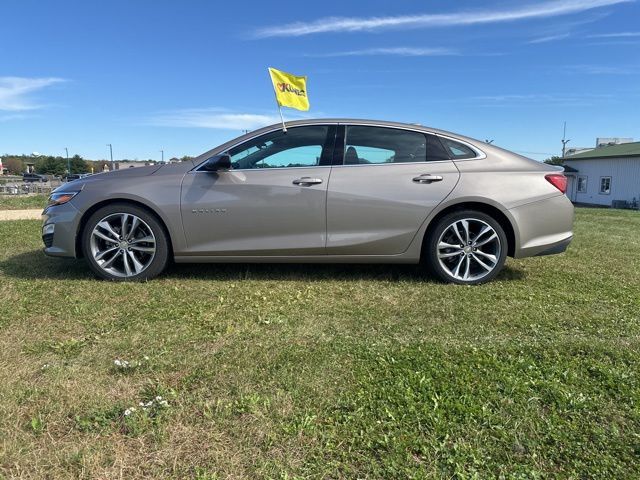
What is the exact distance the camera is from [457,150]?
4531mm

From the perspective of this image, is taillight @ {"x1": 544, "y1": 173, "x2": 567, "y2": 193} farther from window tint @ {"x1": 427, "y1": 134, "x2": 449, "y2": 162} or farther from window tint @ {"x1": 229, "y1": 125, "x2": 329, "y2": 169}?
window tint @ {"x1": 229, "y1": 125, "x2": 329, "y2": 169}

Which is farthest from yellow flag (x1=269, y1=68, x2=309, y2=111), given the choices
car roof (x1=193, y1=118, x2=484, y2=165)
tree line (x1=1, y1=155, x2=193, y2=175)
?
tree line (x1=1, y1=155, x2=193, y2=175)

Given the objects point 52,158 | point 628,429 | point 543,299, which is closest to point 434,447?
point 628,429

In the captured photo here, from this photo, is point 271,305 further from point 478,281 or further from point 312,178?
point 478,281

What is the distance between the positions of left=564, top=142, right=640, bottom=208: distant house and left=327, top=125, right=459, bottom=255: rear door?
3229cm

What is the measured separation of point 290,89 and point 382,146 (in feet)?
5.61

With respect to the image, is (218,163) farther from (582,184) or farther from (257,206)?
(582,184)

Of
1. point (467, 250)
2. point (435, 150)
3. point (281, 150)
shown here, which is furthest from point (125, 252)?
point (467, 250)

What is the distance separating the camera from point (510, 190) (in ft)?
14.4

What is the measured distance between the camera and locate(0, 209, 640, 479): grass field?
1.97m

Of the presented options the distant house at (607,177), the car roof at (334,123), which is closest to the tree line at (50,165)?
the distant house at (607,177)

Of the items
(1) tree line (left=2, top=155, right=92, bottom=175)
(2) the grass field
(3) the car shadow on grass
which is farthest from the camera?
(1) tree line (left=2, top=155, right=92, bottom=175)

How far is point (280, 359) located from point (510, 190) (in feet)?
9.08

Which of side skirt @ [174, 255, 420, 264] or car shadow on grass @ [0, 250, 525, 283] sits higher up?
side skirt @ [174, 255, 420, 264]
